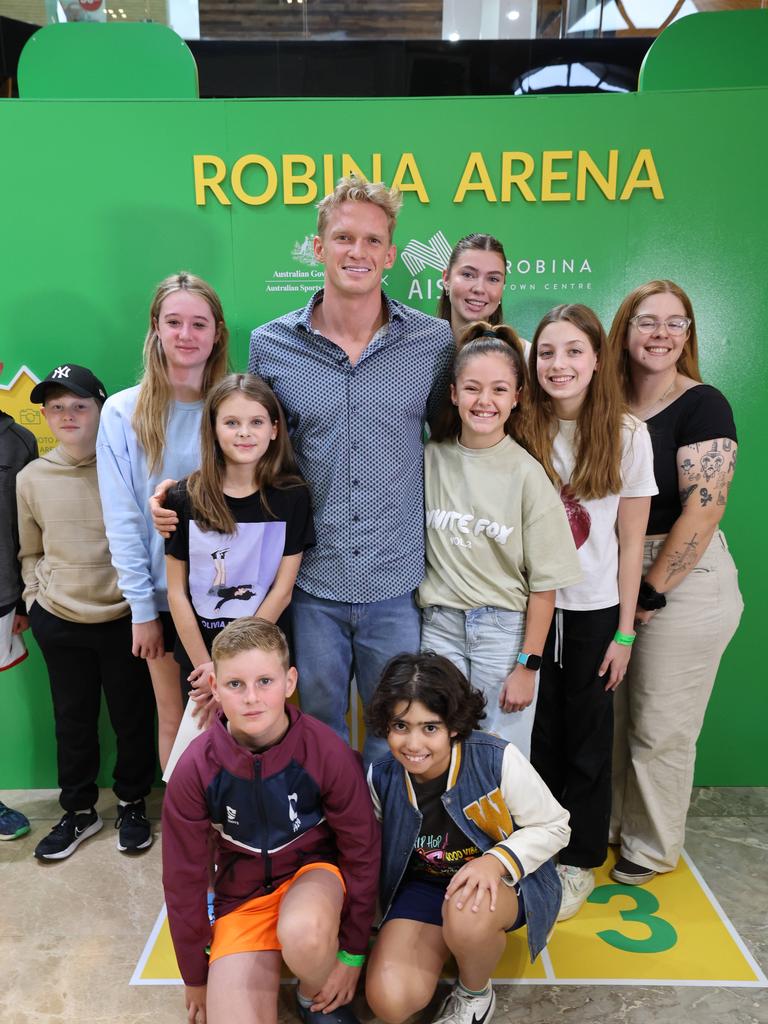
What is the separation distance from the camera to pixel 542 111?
106 inches

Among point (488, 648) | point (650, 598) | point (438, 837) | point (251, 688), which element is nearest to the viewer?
point (251, 688)

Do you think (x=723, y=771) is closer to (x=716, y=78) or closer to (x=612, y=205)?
(x=612, y=205)

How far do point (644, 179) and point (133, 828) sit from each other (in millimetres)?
2927

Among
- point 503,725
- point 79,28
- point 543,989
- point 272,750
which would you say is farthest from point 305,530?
point 79,28

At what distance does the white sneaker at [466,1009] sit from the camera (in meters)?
1.94

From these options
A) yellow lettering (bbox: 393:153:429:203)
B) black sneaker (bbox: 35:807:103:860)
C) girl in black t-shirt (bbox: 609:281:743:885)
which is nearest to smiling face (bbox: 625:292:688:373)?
Answer: girl in black t-shirt (bbox: 609:281:743:885)

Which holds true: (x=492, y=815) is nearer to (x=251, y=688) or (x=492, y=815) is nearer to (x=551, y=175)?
(x=251, y=688)

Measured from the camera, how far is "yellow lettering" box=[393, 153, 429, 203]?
2727 millimetres

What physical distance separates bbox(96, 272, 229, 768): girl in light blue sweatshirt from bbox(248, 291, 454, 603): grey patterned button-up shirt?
0.80 feet

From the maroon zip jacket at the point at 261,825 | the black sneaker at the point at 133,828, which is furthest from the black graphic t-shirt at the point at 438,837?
the black sneaker at the point at 133,828

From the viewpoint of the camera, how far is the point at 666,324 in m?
2.29

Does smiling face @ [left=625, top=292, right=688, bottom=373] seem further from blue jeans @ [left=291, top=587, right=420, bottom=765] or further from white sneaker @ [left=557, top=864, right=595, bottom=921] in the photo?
white sneaker @ [left=557, top=864, right=595, bottom=921]

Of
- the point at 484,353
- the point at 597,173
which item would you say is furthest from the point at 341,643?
the point at 597,173

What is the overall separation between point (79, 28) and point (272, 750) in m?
2.55
